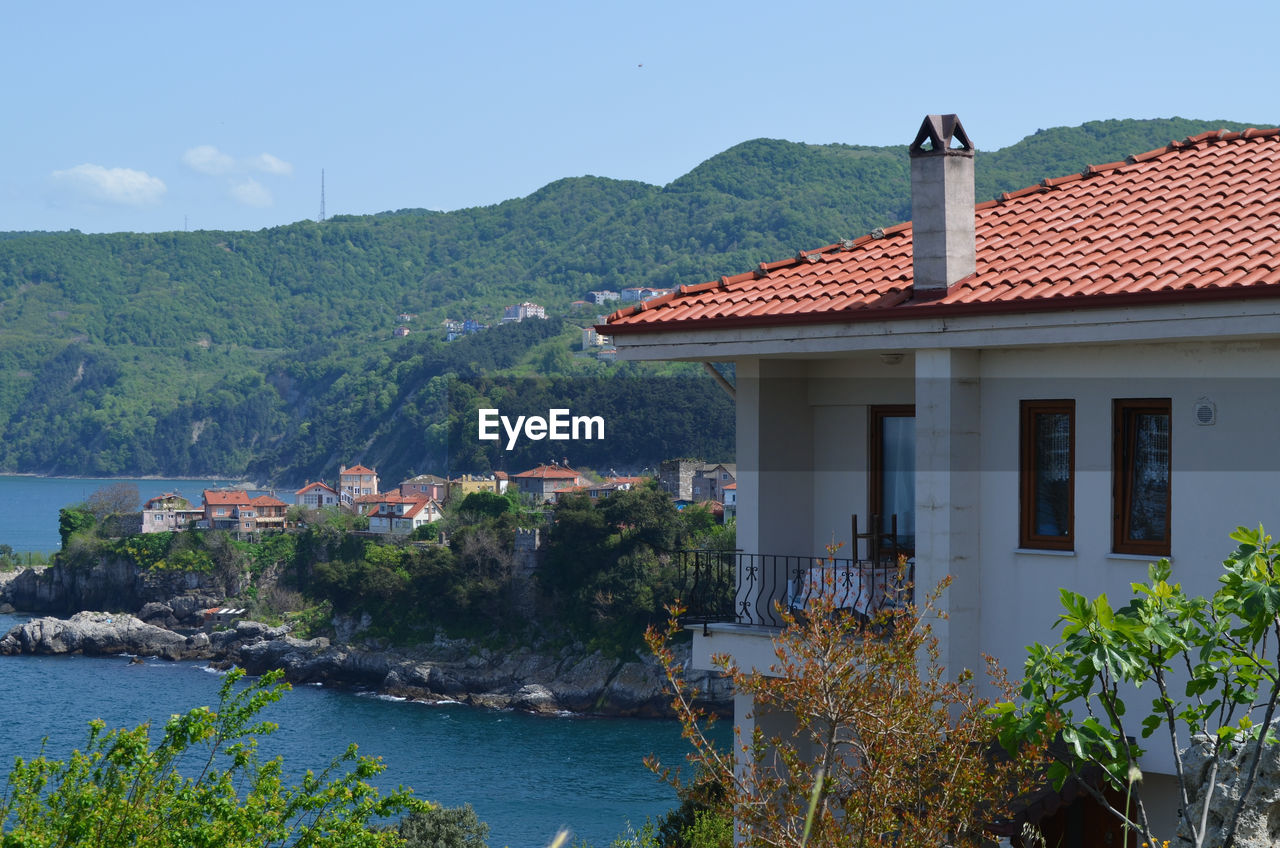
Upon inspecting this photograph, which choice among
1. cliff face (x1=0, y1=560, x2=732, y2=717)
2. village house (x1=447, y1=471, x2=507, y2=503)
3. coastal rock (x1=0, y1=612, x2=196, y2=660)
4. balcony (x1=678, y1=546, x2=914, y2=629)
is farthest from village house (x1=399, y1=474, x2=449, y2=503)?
balcony (x1=678, y1=546, x2=914, y2=629)

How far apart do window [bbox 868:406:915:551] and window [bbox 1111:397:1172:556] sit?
1923mm

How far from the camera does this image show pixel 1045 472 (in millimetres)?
9219

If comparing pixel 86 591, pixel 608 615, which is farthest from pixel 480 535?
pixel 86 591

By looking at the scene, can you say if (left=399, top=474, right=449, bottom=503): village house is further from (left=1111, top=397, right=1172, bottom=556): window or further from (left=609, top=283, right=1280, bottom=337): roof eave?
(left=1111, top=397, right=1172, bottom=556): window

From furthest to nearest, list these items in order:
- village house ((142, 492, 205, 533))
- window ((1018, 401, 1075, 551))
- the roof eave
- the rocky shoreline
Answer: village house ((142, 492, 205, 533)) < the rocky shoreline < window ((1018, 401, 1075, 551)) < the roof eave

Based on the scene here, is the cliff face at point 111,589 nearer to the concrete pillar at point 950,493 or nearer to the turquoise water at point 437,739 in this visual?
the turquoise water at point 437,739

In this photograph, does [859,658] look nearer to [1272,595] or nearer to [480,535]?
[1272,595]

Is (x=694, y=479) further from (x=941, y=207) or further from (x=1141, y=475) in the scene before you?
(x=1141, y=475)

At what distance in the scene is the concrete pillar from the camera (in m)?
9.20

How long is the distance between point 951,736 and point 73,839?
460cm

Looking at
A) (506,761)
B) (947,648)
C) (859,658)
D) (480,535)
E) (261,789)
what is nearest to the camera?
(859,658)

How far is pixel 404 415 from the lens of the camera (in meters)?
188

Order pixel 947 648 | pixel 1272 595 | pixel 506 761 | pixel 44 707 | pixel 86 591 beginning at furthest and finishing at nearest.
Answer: pixel 86 591
pixel 44 707
pixel 506 761
pixel 947 648
pixel 1272 595

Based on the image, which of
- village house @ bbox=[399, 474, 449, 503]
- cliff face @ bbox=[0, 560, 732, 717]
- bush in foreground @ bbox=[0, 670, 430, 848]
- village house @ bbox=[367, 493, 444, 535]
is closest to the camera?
bush in foreground @ bbox=[0, 670, 430, 848]
